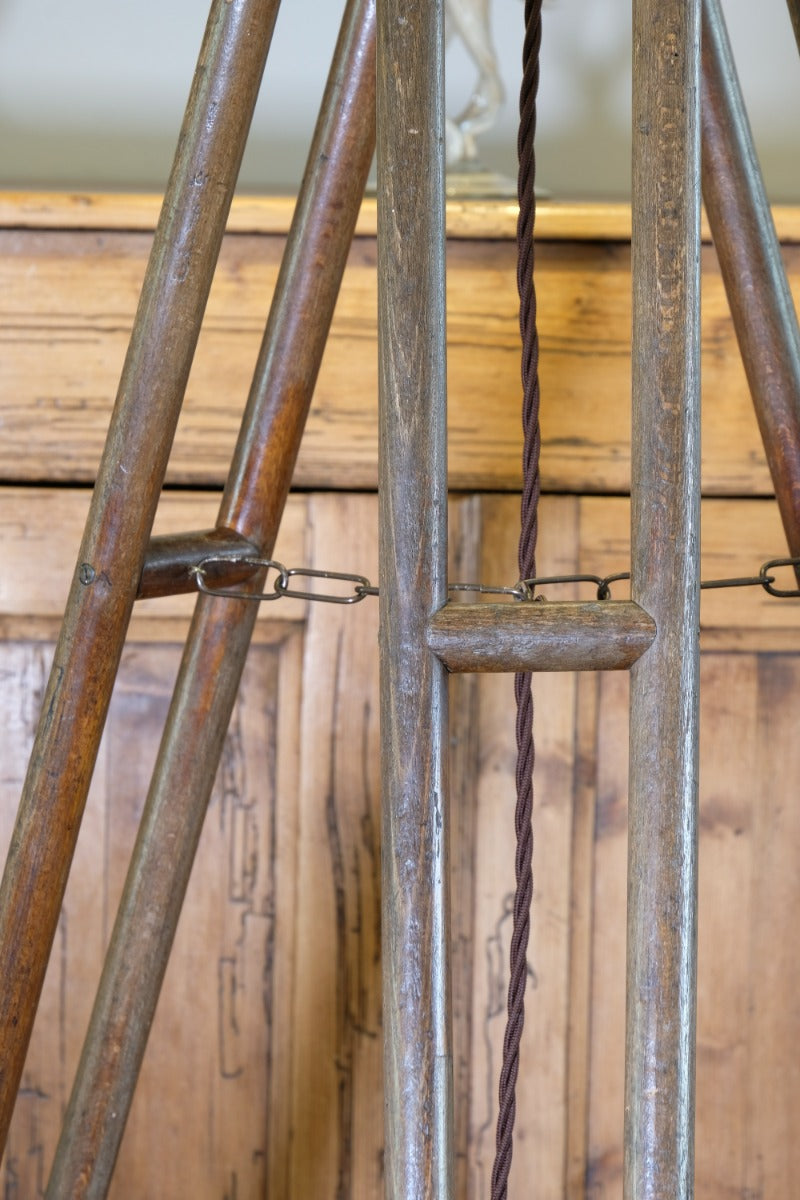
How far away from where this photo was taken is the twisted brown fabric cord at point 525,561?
47 centimetres

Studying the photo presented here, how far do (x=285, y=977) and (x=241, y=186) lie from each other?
0.68 m

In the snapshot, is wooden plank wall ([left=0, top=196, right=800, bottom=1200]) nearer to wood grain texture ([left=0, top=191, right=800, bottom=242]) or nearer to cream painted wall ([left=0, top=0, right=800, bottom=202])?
wood grain texture ([left=0, top=191, right=800, bottom=242])

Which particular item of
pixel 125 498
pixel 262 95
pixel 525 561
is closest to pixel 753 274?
pixel 525 561

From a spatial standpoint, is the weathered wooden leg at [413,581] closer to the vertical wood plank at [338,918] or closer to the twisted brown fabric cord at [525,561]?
the twisted brown fabric cord at [525,561]

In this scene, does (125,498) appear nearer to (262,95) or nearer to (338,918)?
(338,918)

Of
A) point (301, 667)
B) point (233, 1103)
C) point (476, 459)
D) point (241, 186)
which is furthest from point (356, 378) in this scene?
point (233, 1103)

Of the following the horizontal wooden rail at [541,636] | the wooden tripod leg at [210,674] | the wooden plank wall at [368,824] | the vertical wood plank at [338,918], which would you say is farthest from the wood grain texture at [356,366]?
the horizontal wooden rail at [541,636]

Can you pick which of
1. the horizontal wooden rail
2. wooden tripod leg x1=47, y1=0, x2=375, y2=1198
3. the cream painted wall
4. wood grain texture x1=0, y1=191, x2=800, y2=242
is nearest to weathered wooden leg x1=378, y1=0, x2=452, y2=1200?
the horizontal wooden rail

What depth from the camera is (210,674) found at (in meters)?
0.63

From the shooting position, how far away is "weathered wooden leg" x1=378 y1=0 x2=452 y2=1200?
0.42m

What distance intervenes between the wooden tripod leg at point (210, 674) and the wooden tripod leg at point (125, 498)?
9 cm

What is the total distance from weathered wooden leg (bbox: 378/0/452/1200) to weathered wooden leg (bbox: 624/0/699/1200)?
67 mm

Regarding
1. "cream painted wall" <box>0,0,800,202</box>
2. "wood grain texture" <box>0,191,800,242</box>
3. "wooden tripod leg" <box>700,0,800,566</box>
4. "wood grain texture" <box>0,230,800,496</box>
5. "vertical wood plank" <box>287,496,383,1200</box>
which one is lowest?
"vertical wood plank" <box>287,496,383,1200</box>

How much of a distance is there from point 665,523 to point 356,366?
48cm
